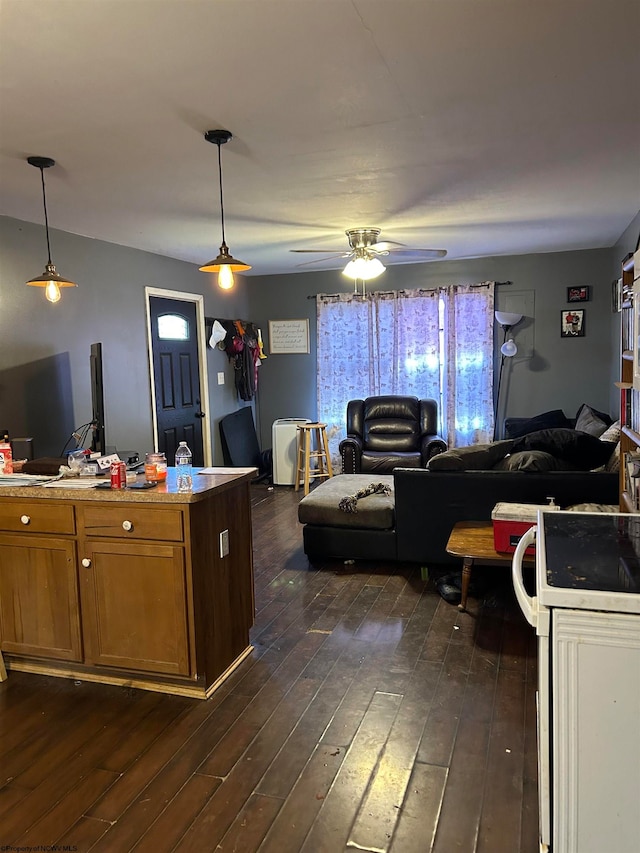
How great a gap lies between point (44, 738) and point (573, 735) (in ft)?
6.38

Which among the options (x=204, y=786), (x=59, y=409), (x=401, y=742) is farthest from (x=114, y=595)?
(x=59, y=409)

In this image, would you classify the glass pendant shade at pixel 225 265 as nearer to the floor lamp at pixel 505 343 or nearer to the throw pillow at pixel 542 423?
the throw pillow at pixel 542 423

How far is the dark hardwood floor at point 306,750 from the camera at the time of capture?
1854 mm

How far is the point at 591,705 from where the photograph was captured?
1368 millimetres

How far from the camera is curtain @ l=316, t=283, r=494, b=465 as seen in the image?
6.66 metres

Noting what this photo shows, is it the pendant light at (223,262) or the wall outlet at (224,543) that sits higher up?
the pendant light at (223,262)

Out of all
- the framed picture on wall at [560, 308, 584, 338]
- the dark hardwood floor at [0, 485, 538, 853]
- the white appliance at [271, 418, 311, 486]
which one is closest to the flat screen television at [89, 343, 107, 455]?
the dark hardwood floor at [0, 485, 538, 853]

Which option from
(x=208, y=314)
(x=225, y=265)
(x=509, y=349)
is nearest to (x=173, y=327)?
(x=208, y=314)

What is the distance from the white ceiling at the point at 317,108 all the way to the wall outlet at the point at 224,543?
175 cm

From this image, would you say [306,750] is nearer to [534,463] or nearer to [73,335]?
[534,463]

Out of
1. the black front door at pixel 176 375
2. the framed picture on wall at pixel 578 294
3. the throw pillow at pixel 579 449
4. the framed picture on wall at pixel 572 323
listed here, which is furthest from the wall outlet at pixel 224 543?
the framed picture on wall at pixel 578 294

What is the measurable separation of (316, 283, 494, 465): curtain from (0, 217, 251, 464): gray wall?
1.97 m

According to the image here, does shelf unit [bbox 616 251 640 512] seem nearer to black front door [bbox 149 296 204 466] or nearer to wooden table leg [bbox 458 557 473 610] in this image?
wooden table leg [bbox 458 557 473 610]

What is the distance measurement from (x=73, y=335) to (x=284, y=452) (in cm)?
283
